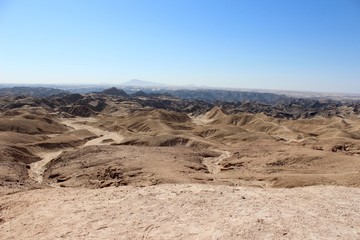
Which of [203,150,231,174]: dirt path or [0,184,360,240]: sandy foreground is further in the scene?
[203,150,231,174]: dirt path

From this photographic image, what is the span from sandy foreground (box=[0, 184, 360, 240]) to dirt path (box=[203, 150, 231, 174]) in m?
15.9

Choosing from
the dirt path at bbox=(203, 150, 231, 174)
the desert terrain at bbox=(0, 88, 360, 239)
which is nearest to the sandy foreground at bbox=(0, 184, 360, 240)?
the desert terrain at bbox=(0, 88, 360, 239)

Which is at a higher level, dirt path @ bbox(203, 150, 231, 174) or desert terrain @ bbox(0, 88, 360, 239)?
desert terrain @ bbox(0, 88, 360, 239)

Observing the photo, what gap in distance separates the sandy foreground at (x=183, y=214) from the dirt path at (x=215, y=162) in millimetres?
15904

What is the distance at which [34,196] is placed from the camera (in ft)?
52.0

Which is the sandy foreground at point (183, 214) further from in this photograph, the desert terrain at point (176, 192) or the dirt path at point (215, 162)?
the dirt path at point (215, 162)

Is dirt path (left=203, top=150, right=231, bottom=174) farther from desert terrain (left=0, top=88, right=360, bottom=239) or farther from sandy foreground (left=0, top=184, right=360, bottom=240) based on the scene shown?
sandy foreground (left=0, top=184, right=360, bottom=240)

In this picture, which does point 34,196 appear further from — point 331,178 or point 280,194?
point 331,178

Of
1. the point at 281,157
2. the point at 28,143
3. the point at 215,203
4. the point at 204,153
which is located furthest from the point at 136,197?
the point at 28,143

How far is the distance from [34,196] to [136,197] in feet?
17.4

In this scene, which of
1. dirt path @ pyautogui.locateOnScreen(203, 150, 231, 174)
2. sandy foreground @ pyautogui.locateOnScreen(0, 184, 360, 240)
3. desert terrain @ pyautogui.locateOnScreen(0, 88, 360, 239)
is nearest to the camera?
sandy foreground @ pyautogui.locateOnScreen(0, 184, 360, 240)

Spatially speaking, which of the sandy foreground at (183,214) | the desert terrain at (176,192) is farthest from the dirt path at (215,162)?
the sandy foreground at (183,214)

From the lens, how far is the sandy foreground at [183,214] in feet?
36.4

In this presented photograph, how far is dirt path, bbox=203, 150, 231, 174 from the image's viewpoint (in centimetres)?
3218
